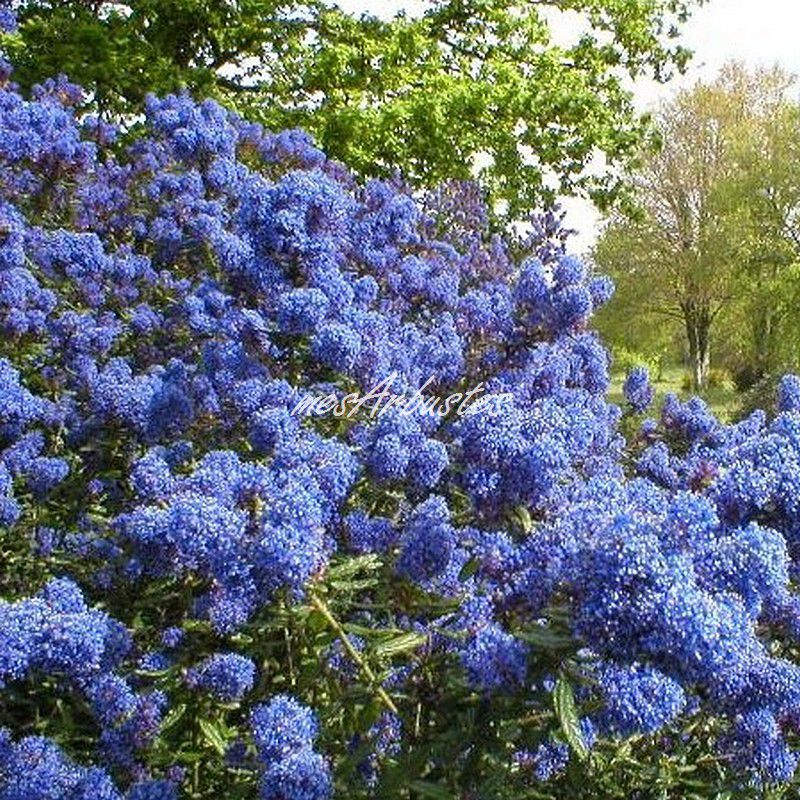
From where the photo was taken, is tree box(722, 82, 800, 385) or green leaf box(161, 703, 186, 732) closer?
green leaf box(161, 703, 186, 732)

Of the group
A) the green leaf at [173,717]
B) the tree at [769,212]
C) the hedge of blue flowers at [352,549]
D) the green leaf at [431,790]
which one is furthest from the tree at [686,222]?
the green leaf at [431,790]

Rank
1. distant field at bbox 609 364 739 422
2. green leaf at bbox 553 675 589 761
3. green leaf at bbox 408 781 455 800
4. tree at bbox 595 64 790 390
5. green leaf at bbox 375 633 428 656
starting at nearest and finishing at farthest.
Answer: green leaf at bbox 553 675 589 761, green leaf at bbox 408 781 455 800, green leaf at bbox 375 633 428 656, distant field at bbox 609 364 739 422, tree at bbox 595 64 790 390

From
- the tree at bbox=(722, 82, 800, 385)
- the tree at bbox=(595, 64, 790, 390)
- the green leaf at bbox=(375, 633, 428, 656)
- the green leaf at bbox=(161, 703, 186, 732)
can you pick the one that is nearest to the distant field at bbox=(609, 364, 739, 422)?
the tree at bbox=(595, 64, 790, 390)

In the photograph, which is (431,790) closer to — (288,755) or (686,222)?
(288,755)

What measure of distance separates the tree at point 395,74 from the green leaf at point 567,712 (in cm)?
1235

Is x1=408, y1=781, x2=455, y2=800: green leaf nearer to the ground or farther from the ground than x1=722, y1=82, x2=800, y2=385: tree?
nearer to the ground

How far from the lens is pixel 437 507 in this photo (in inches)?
117

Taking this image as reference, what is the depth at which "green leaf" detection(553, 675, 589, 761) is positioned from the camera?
237 centimetres

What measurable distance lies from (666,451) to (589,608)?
2.44 m

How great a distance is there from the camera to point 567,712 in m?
2.38

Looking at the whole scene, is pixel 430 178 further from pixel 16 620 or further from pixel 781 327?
pixel 781 327

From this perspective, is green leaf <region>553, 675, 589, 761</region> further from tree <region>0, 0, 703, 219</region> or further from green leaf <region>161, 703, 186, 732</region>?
tree <region>0, 0, 703, 219</region>

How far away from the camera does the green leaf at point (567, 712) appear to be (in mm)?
2373

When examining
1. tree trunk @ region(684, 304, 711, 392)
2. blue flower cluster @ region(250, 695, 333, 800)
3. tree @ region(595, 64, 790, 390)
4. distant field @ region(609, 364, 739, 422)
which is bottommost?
blue flower cluster @ region(250, 695, 333, 800)
